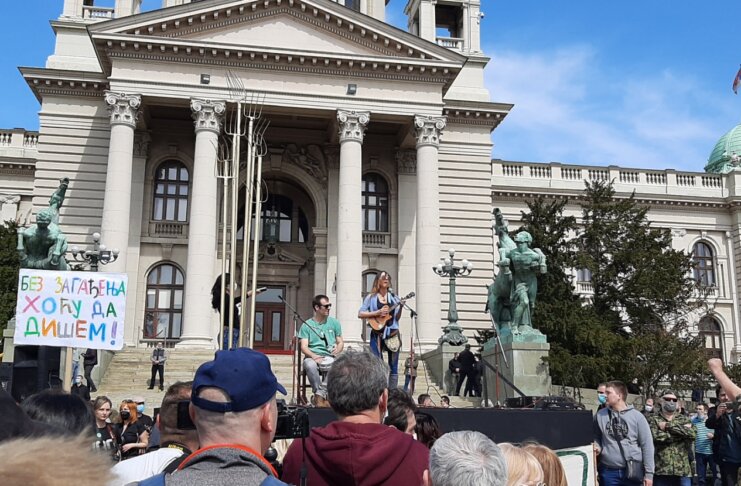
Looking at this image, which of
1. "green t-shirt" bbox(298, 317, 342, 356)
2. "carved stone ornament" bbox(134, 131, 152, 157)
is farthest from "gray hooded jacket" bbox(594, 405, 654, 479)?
"carved stone ornament" bbox(134, 131, 152, 157)

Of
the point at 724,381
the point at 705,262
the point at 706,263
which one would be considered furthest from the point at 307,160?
the point at 724,381

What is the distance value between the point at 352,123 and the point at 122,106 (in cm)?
909

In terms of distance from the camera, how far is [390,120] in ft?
112

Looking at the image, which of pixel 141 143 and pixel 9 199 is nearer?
pixel 141 143

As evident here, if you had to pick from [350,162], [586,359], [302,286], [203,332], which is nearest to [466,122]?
[350,162]

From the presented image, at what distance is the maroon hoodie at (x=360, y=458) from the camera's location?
407 centimetres

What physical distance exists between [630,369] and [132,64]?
74.3 ft

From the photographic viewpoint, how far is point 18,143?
42844 mm

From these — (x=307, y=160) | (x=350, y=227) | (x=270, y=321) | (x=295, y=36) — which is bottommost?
(x=270, y=321)

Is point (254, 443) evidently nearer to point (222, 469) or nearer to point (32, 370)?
point (222, 469)

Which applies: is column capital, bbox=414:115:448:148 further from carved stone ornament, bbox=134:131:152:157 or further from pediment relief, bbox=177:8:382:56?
carved stone ornament, bbox=134:131:152:157

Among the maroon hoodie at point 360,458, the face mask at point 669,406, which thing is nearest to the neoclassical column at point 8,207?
the face mask at point 669,406

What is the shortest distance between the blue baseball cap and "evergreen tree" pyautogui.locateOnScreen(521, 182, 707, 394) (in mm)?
26606

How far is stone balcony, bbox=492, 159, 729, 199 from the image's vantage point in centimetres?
4662
